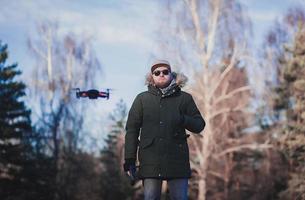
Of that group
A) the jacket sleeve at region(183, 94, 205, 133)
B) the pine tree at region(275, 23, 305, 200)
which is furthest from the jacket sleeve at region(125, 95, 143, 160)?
the pine tree at region(275, 23, 305, 200)

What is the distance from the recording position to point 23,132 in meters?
25.5

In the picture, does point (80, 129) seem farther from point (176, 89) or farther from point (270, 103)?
point (176, 89)

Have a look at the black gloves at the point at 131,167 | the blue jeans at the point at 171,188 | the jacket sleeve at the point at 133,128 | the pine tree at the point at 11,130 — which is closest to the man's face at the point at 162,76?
the jacket sleeve at the point at 133,128

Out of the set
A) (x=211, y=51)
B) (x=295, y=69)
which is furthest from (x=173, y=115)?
(x=295, y=69)

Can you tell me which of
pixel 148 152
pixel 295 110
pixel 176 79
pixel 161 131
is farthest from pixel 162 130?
pixel 295 110

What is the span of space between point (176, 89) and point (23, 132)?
21784mm

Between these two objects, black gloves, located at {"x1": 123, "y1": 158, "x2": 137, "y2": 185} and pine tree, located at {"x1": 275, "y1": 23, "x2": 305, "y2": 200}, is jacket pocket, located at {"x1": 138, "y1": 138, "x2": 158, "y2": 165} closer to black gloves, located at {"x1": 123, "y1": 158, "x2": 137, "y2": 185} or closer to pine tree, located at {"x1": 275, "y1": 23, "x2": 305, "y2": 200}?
black gloves, located at {"x1": 123, "y1": 158, "x2": 137, "y2": 185}

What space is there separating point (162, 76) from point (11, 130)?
1999 centimetres

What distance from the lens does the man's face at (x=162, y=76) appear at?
4770 mm

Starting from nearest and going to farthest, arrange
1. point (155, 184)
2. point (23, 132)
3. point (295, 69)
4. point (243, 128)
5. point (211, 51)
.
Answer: point (155, 184), point (211, 51), point (295, 69), point (23, 132), point (243, 128)

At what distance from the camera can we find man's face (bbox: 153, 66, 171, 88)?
477 cm

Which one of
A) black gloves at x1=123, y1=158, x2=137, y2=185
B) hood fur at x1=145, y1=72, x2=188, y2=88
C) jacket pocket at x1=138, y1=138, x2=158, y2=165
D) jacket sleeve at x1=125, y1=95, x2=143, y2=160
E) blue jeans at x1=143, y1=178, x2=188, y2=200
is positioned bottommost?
blue jeans at x1=143, y1=178, x2=188, y2=200

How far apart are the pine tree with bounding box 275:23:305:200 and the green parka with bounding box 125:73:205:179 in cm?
1234

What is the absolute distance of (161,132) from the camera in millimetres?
4660
